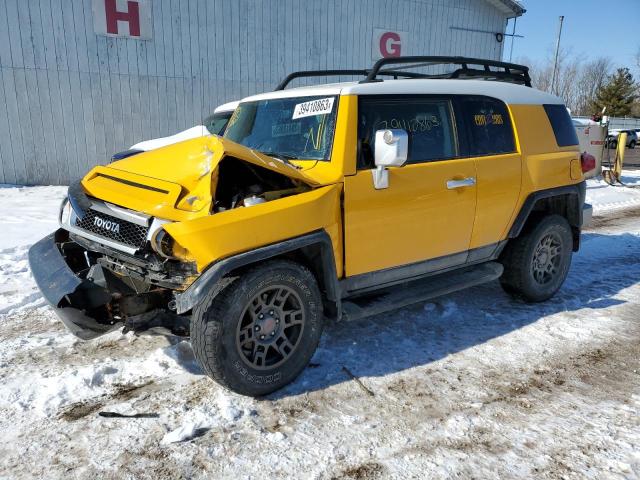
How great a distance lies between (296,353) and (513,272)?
2.46 m

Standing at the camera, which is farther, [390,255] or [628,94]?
[628,94]

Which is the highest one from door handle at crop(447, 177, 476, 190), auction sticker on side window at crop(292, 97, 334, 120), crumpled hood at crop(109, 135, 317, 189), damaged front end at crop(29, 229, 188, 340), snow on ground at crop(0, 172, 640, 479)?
auction sticker on side window at crop(292, 97, 334, 120)

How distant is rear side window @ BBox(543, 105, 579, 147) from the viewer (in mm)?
4957

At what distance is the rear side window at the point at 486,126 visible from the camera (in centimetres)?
423

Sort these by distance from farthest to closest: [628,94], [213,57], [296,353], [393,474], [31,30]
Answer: [628,94], [213,57], [31,30], [296,353], [393,474]

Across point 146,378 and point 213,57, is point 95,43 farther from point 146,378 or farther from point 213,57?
point 146,378

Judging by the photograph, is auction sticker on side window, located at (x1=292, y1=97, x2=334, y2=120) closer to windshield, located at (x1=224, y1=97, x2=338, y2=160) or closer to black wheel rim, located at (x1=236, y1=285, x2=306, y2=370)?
windshield, located at (x1=224, y1=97, x2=338, y2=160)

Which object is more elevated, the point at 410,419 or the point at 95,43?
the point at 95,43

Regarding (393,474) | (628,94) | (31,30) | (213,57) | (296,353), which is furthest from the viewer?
(628,94)

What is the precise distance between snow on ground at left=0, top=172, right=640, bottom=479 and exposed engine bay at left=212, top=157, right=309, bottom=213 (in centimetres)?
123

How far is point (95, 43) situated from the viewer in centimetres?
1162

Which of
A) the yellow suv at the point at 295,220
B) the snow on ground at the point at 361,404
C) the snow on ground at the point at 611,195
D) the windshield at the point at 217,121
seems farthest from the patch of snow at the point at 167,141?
the snow on ground at the point at 611,195

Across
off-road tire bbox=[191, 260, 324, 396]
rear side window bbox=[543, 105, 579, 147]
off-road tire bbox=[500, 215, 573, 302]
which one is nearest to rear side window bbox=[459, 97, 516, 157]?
rear side window bbox=[543, 105, 579, 147]

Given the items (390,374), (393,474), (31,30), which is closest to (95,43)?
(31,30)
